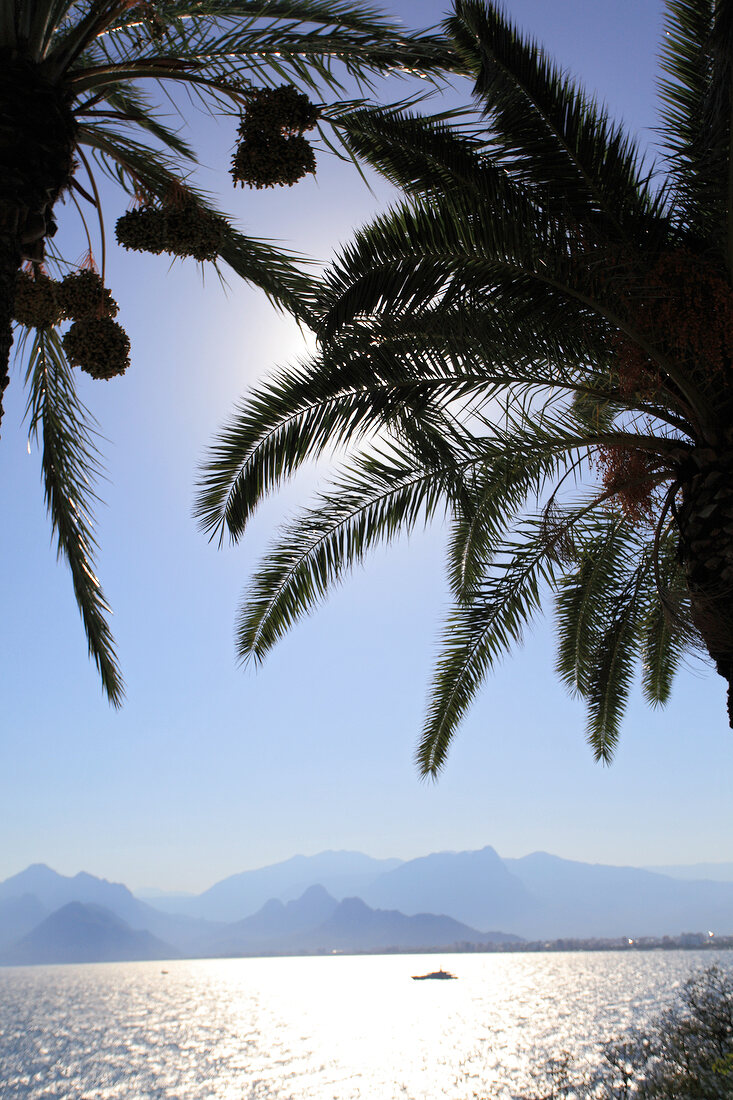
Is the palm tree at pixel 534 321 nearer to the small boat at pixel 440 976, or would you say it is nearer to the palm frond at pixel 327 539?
the palm frond at pixel 327 539

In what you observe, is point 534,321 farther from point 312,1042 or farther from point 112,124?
point 312,1042

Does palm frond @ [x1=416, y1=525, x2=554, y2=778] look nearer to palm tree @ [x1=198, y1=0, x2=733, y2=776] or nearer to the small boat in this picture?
palm tree @ [x1=198, y1=0, x2=733, y2=776]

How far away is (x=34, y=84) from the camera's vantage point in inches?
150

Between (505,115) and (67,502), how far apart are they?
16.0 feet

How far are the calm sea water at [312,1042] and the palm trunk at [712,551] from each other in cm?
1289

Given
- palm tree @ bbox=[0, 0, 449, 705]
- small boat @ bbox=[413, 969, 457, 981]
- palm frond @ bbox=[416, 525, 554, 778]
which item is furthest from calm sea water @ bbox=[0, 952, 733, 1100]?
small boat @ bbox=[413, 969, 457, 981]

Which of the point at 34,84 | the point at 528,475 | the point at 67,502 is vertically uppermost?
the point at 34,84

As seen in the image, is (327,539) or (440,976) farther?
(440,976)

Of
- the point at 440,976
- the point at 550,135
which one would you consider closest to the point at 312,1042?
the point at 550,135

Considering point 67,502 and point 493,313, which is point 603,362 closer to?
point 493,313

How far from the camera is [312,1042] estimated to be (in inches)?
1887

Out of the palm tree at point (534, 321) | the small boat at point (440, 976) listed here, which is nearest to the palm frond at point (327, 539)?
the palm tree at point (534, 321)

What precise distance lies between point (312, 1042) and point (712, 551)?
2121 inches

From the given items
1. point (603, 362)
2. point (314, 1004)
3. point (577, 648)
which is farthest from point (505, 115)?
point (314, 1004)
